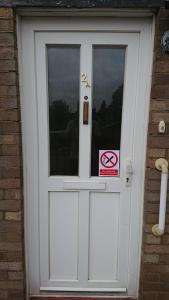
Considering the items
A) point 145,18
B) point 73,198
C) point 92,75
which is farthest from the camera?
point 73,198

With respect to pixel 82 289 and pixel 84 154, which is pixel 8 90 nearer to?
pixel 84 154

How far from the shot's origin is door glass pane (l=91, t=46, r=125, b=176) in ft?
7.29

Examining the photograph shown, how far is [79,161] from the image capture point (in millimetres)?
2346

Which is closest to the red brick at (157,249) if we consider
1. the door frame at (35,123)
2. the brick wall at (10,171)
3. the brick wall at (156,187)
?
the brick wall at (156,187)

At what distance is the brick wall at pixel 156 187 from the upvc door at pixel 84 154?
0.19 metres

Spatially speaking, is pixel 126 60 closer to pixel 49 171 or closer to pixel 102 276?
pixel 49 171

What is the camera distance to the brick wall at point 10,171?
2051 mm

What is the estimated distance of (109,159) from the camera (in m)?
2.34

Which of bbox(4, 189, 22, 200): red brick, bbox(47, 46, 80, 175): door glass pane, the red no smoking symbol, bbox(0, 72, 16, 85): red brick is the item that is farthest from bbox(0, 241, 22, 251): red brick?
bbox(0, 72, 16, 85): red brick

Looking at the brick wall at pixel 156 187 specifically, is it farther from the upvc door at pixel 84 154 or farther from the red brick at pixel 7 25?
the red brick at pixel 7 25

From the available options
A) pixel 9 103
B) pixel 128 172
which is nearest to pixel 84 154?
pixel 128 172

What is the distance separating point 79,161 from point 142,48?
1.00 m

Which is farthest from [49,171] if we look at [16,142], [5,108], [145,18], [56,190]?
[145,18]

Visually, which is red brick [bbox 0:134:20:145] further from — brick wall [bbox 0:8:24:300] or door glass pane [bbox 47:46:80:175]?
door glass pane [bbox 47:46:80:175]
